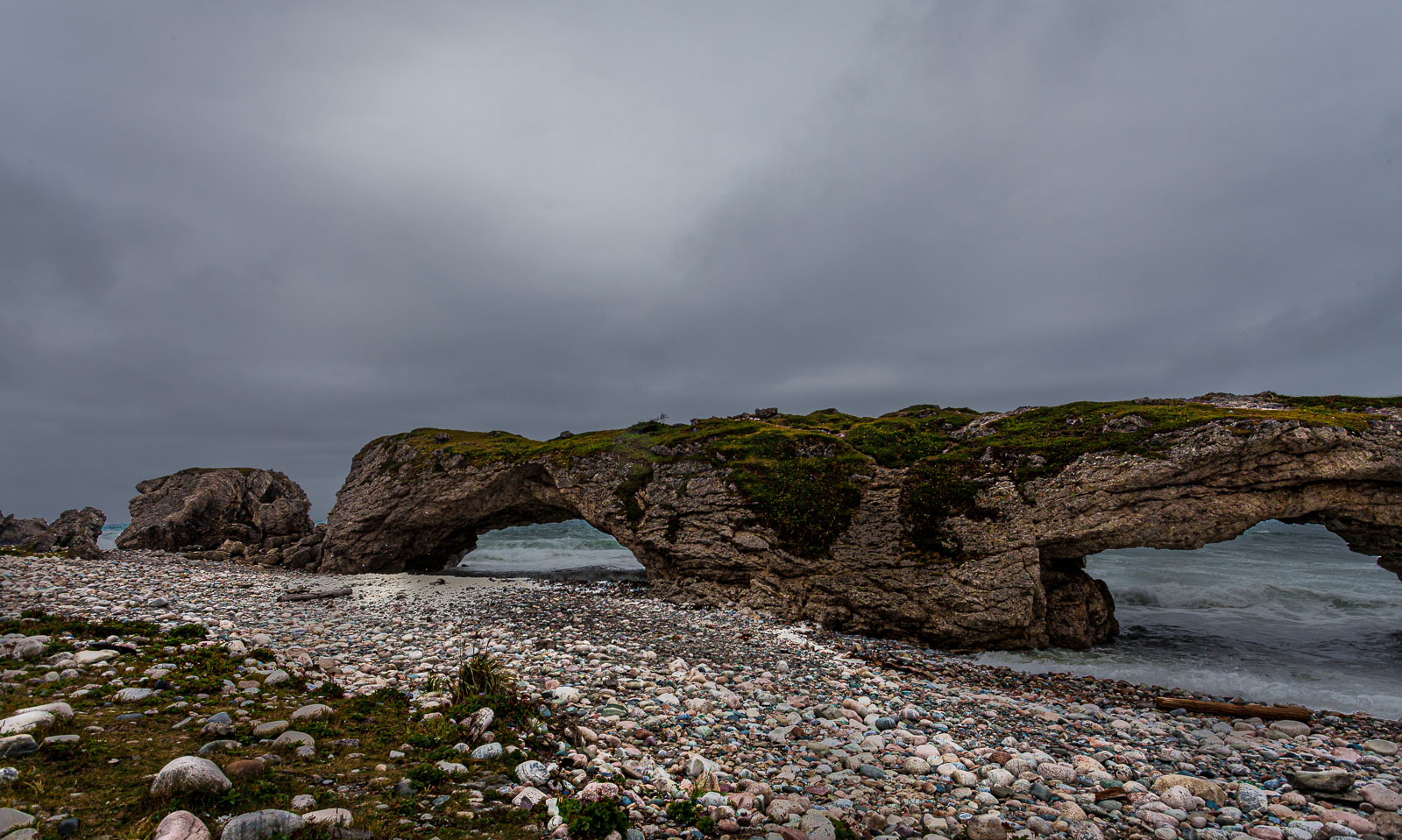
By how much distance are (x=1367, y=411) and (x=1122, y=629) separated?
10345mm

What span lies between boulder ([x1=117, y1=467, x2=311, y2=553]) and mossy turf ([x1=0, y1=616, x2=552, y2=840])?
34.2m

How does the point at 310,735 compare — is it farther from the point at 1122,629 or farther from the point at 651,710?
the point at 1122,629

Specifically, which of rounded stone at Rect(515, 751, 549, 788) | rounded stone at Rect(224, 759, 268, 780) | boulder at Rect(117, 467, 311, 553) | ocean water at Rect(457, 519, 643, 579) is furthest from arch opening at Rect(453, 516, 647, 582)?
rounded stone at Rect(224, 759, 268, 780)

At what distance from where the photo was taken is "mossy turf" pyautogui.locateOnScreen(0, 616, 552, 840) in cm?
503

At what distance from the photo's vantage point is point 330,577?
28.3m

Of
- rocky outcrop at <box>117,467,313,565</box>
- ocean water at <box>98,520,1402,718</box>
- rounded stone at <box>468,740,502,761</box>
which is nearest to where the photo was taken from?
rounded stone at <box>468,740,502,761</box>

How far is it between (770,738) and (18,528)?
6088 cm

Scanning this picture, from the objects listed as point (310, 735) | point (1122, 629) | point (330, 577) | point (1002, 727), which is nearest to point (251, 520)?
point (330, 577)

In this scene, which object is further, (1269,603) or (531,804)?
(1269,603)

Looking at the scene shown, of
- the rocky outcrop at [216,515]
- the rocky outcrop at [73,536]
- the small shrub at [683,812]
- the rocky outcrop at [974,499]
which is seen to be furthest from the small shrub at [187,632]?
the rocky outcrop at [216,515]

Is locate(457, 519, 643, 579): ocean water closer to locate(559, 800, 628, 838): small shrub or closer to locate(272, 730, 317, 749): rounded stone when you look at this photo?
locate(272, 730, 317, 749): rounded stone

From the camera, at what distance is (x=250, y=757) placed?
255 inches

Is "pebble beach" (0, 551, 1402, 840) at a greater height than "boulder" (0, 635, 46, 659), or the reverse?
"boulder" (0, 635, 46, 659)

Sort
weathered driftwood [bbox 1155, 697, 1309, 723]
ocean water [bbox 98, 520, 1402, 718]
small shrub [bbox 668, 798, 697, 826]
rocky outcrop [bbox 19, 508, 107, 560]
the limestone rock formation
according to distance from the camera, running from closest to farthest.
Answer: small shrub [bbox 668, 798, 697, 826] → weathered driftwood [bbox 1155, 697, 1309, 723] → ocean water [bbox 98, 520, 1402, 718] → rocky outcrop [bbox 19, 508, 107, 560] → the limestone rock formation
